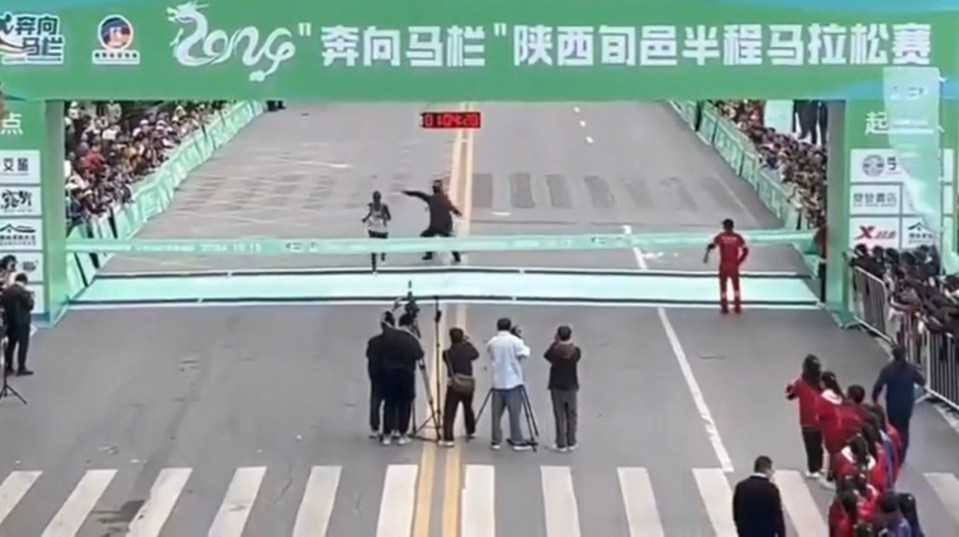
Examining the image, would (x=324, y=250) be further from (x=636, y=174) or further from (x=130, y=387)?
(x=636, y=174)

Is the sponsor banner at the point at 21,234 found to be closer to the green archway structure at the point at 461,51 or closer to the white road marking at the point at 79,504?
the green archway structure at the point at 461,51

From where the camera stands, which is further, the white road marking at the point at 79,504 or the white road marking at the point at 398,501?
the white road marking at the point at 79,504

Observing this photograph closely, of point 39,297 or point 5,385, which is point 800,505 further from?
point 39,297

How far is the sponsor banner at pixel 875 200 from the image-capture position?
1178 inches

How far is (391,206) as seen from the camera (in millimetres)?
43219

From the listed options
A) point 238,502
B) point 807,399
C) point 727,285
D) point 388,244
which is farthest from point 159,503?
point 727,285

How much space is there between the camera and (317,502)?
800 inches

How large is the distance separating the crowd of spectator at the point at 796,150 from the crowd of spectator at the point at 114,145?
1163 centimetres

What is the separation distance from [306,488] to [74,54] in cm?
1058

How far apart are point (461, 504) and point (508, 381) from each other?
219cm

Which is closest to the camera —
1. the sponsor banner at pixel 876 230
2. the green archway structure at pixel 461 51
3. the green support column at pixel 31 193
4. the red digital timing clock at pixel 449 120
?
the green archway structure at pixel 461 51

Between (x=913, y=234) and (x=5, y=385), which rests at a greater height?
(x=913, y=234)

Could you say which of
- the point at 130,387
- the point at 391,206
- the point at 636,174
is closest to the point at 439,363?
the point at 130,387

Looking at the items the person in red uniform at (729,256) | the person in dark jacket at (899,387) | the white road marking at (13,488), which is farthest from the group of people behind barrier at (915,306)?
the white road marking at (13,488)
